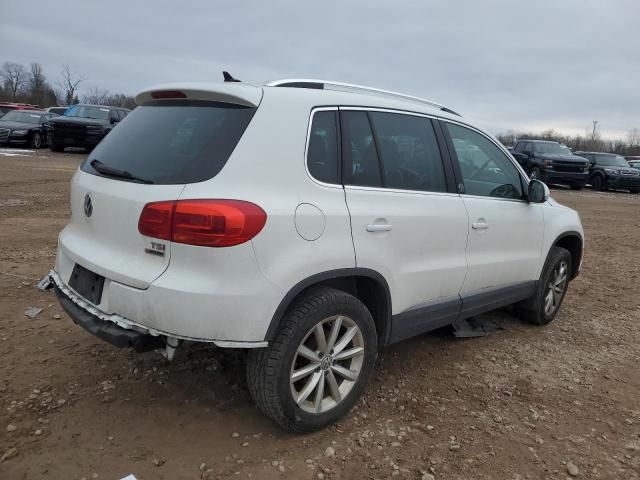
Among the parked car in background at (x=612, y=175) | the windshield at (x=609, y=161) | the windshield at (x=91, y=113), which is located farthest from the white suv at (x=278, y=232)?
the windshield at (x=609, y=161)

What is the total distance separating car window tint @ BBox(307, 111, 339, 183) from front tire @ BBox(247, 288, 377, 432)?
61 cm

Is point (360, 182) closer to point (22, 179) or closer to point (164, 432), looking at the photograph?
point (164, 432)

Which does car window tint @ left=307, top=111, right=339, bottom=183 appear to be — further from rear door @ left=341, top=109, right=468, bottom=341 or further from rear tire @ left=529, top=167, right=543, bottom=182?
rear tire @ left=529, top=167, right=543, bottom=182

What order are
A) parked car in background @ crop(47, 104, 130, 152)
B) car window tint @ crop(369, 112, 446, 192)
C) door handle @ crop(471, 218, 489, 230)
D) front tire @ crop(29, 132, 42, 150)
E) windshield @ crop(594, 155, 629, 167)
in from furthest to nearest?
windshield @ crop(594, 155, 629, 167) → front tire @ crop(29, 132, 42, 150) → parked car in background @ crop(47, 104, 130, 152) → door handle @ crop(471, 218, 489, 230) → car window tint @ crop(369, 112, 446, 192)

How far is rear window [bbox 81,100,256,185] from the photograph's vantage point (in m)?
2.52

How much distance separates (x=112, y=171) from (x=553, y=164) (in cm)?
1973

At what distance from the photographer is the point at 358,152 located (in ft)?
9.84

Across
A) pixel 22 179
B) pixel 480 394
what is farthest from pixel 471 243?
pixel 22 179

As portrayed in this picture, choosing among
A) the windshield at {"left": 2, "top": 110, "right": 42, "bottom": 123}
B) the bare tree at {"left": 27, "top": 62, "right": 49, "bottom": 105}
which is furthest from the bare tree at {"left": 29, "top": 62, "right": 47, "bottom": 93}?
the windshield at {"left": 2, "top": 110, "right": 42, "bottom": 123}

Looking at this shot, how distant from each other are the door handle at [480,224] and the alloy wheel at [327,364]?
1.25m

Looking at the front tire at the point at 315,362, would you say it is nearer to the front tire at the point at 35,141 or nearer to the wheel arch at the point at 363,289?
the wheel arch at the point at 363,289

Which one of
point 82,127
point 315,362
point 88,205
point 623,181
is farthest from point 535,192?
point 623,181

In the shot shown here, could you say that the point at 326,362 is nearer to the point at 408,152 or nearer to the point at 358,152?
the point at 358,152

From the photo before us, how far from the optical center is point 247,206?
2.42 meters
